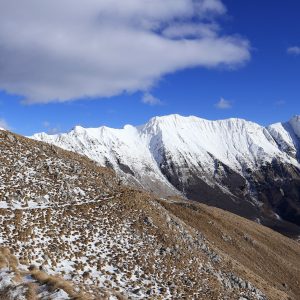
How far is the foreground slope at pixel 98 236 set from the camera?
1436 inches

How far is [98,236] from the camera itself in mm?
42312

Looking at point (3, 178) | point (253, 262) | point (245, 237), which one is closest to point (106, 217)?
point (3, 178)

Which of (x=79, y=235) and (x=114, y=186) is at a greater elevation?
(x=114, y=186)

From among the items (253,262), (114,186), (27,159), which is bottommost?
(253,262)

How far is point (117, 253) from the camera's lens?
133ft

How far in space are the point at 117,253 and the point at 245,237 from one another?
173ft

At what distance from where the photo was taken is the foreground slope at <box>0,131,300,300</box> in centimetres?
3647

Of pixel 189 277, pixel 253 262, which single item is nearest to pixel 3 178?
pixel 189 277

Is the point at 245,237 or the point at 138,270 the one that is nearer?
the point at 138,270

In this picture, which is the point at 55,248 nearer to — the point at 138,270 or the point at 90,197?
the point at 138,270

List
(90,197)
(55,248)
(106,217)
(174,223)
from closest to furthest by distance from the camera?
(55,248), (106,217), (90,197), (174,223)

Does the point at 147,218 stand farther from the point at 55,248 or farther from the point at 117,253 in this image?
the point at 55,248

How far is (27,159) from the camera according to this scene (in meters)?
53.3

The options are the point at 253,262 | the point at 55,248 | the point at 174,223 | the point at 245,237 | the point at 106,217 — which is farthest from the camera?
the point at 245,237
